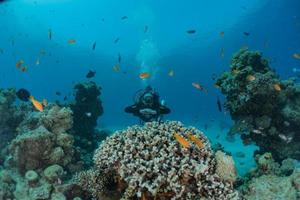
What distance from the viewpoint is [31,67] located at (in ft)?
462

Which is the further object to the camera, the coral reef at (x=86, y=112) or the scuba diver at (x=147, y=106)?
the coral reef at (x=86, y=112)

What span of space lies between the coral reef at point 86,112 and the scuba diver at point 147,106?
4061 mm

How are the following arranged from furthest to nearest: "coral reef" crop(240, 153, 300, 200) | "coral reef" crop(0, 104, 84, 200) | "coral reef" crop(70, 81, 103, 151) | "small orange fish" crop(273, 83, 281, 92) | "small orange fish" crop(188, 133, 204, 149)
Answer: "coral reef" crop(70, 81, 103, 151) → "small orange fish" crop(273, 83, 281, 92) → "coral reef" crop(0, 104, 84, 200) → "coral reef" crop(240, 153, 300, 200) → "small orange fish" crop(188, 133, 204, 149)

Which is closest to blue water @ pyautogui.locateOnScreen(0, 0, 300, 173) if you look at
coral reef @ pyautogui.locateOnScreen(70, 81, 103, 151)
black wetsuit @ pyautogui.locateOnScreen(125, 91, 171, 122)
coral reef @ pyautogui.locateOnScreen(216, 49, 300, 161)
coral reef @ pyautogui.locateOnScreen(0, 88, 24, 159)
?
coral reef @ pyautogui.locateOnScreen(70, 81, 103, 151)

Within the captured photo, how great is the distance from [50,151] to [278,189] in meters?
6.04

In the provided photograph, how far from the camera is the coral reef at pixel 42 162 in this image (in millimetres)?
7758

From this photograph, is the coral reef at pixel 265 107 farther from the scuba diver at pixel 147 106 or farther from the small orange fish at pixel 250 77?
the scuba diver at pixel 147 106

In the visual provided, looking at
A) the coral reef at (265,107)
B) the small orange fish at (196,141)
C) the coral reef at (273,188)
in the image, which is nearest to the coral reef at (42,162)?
the small orange fish at (196,141)

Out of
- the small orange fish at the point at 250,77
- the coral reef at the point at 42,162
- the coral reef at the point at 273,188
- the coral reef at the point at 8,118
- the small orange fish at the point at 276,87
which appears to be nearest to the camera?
the coral reef at the point at 273,188

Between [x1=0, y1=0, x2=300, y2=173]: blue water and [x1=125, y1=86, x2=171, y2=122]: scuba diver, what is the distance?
133ft

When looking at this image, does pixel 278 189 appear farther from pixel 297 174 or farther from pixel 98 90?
pixel 98 90

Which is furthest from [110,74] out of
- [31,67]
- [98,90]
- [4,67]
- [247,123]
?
[247,123]

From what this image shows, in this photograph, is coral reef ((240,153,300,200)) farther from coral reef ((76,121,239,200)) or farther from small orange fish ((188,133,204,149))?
small orange fish ((188,133,204,149))

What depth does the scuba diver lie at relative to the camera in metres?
12.3
